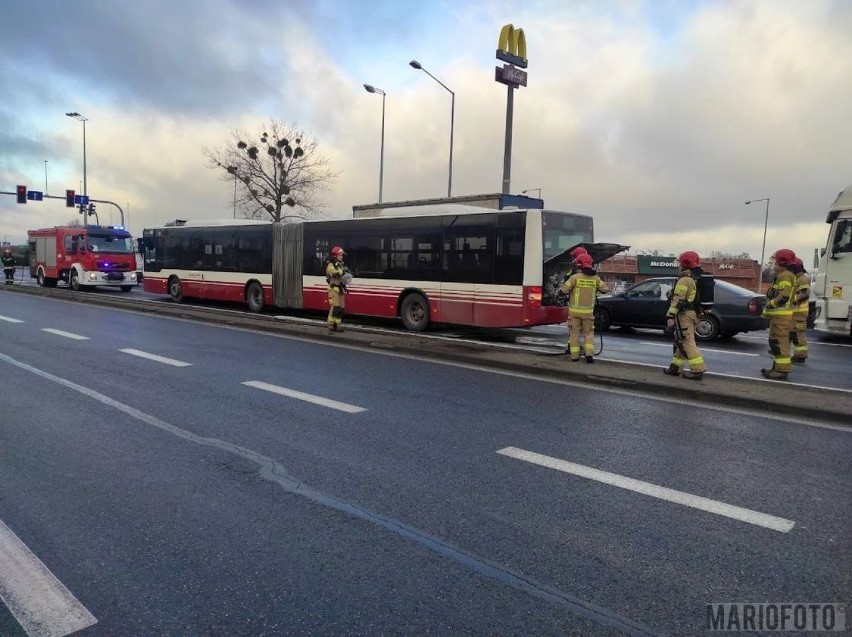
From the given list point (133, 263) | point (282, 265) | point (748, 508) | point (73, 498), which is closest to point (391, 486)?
point (73, 498)

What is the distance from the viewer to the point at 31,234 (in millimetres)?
29891

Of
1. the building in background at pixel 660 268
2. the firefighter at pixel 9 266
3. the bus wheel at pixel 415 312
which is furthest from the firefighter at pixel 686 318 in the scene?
the building in background at pixel 660 268

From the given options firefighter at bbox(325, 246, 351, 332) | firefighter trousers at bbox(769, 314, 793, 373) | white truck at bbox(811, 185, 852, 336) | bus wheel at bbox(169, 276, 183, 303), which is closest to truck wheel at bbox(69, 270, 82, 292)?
bus wheel at bbox(169, 276, 183, 303)

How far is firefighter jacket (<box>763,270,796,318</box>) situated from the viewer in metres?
8.55

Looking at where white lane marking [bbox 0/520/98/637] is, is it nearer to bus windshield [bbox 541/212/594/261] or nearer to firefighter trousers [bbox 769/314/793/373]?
firefighter trousers [bbox 769/314/793/373]

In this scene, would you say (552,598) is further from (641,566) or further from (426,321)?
(426,321)

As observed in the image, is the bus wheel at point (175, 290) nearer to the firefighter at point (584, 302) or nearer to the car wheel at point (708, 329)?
the firefighter at point (584, 302)

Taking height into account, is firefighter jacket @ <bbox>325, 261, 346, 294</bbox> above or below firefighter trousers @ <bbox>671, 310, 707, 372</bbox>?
above

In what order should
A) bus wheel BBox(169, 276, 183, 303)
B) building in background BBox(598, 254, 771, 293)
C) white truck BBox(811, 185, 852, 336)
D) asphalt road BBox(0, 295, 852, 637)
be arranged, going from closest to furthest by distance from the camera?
asphalt road BBox(0, 295, 852, 637) → white truck BBox(811, 185, 852, 336) → bus wheel BBox(169, 276, 183, 303) → building in background BBox(598, 254, 771, 293)

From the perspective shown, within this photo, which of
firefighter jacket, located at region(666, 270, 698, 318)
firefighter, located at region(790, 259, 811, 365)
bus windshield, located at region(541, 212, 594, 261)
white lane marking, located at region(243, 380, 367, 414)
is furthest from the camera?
bus windshield, located at region(541, 212, 594, 261)

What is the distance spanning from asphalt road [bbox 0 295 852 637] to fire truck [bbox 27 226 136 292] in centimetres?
2094

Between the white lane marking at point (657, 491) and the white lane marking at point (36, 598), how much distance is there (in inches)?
131

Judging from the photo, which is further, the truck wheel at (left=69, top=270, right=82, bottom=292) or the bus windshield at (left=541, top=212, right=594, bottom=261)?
the truck wheel at (left=69, top=270, right=82, bottom=292)

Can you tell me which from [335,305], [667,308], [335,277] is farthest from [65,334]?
[667,308]
